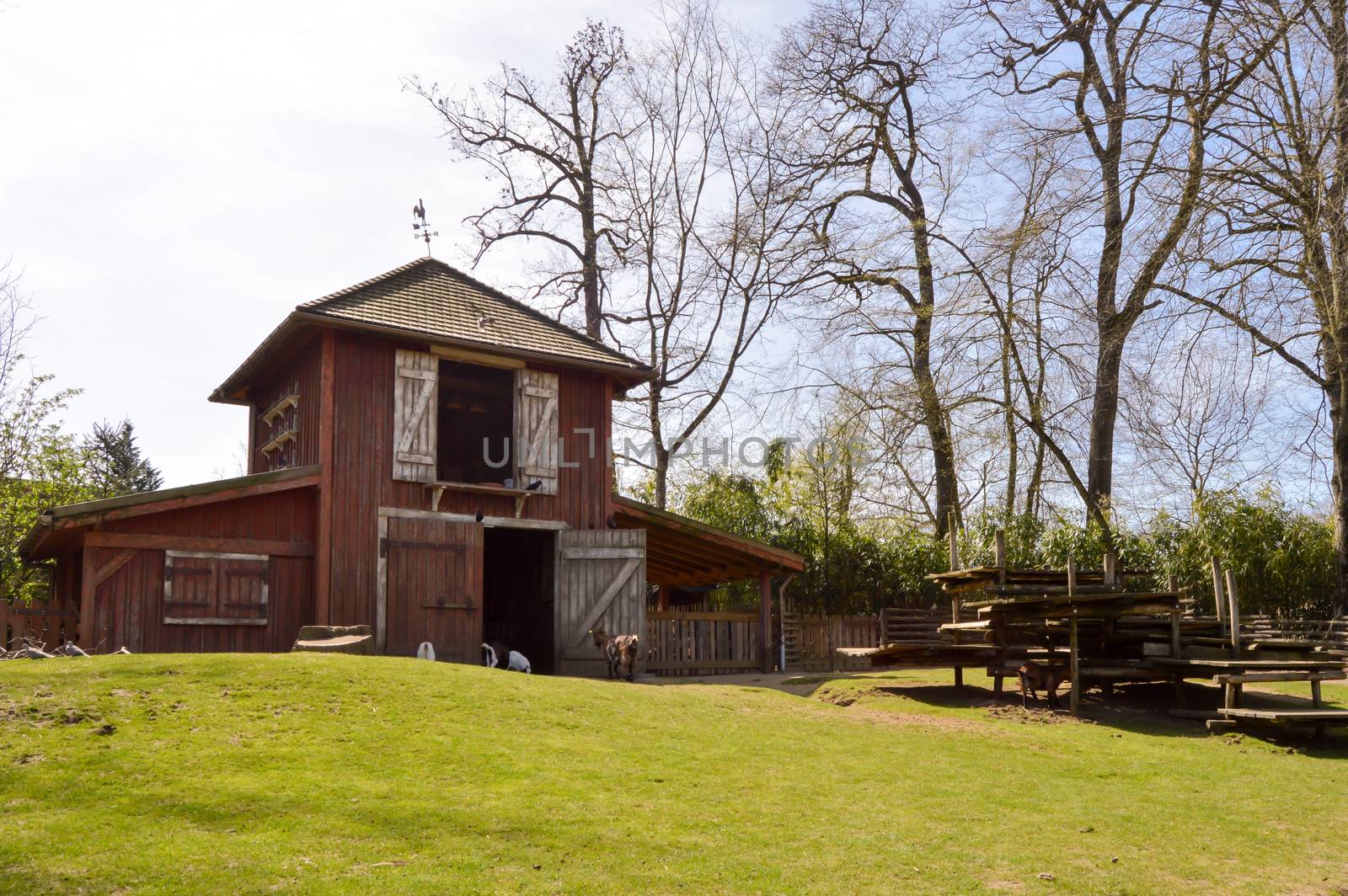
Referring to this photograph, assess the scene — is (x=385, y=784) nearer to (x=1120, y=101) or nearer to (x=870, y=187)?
(x=1120, y=101)

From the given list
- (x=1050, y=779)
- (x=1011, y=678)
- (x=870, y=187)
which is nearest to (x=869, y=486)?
(x=870, y=187)

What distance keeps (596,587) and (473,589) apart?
2046 millimetres

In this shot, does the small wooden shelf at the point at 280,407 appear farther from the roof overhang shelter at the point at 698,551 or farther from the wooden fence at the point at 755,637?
the wooden fence at the point at 755,637

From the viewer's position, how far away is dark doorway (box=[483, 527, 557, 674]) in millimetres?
19203

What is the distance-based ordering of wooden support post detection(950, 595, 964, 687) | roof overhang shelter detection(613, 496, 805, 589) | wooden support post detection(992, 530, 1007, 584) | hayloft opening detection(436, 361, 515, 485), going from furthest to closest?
1. hayloft opening detection(436, 361, 515, 485)
2. roof overhang shelter detection(613, 496, 805, 589)
3. wooden support post detection(950, 595, 964, 687)
4. wooden support post detection(992, 530, 1007, 584)

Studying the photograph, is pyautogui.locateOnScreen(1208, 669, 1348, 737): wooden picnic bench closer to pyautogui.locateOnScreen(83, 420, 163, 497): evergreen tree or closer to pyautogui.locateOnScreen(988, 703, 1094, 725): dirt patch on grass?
pyautogui.locateOnScreen(988, 703, 1094, 725): dirt patch on grass

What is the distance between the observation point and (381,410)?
16859 mm

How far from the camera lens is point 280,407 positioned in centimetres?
1808

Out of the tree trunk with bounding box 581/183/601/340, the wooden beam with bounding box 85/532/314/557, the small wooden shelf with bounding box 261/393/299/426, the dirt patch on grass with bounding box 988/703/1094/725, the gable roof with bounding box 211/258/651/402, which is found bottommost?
the dirt patch on grass with bounding box 988/703/1094/725

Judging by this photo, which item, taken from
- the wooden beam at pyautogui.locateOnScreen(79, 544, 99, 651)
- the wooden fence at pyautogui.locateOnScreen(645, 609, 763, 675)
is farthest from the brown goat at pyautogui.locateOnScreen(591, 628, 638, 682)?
the wooden beam at pyautogui.locateOnScreen(79, 544, 99, 651)

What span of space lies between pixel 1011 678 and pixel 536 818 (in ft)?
44.0

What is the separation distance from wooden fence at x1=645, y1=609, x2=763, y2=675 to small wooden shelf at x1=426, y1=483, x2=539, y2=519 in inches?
120

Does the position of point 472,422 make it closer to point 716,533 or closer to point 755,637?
point 716,533

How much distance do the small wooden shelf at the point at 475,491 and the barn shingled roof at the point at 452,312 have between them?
222cm
